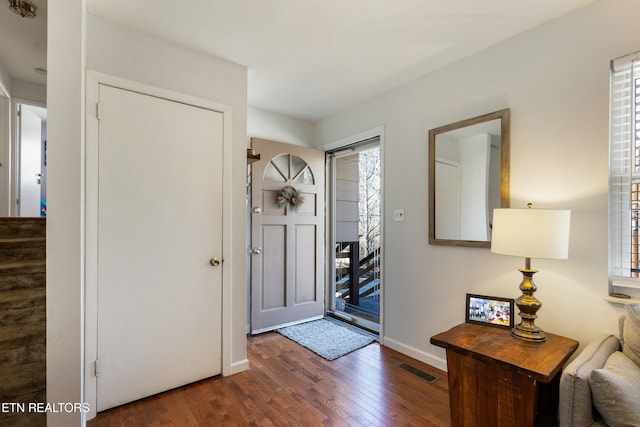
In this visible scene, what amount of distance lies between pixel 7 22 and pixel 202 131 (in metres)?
1.29

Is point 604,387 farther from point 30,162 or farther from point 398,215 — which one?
point 30,162

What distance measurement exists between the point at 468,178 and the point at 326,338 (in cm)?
202

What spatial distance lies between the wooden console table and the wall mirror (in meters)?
0.73

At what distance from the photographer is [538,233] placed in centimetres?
155

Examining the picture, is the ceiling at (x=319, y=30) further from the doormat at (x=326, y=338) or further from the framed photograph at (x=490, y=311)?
the doormat at (x=326, y=338)

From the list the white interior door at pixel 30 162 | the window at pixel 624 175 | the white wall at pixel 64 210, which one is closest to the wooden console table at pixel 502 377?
the window at pixel 624 175

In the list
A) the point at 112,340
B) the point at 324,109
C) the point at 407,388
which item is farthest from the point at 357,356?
the point at 324,109

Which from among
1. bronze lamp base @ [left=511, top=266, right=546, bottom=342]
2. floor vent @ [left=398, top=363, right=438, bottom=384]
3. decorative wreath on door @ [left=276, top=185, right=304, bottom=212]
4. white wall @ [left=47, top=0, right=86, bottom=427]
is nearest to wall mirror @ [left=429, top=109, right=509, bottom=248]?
bronze lamp base @ [left=511, top=266, right=546, bottom=342]

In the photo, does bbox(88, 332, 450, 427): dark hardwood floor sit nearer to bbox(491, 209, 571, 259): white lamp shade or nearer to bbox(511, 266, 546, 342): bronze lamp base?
bbox(511, 266, 546, 342): bronze lamp base

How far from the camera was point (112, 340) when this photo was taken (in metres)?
1.89

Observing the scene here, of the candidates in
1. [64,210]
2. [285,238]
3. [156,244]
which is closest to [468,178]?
[285,238]

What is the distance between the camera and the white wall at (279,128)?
336 cm

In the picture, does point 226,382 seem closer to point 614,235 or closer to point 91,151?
point 91,151

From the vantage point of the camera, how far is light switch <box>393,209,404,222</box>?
2760mm
